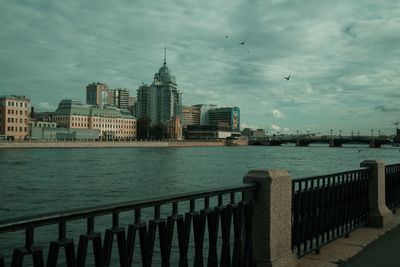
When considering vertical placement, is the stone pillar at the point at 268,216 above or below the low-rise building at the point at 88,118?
below

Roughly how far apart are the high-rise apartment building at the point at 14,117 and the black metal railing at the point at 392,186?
138m

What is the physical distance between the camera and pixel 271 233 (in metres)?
5.32

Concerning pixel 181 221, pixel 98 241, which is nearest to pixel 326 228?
pixel 181 221

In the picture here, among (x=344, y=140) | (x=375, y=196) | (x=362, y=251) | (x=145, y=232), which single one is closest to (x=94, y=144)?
(x=344, y=140)

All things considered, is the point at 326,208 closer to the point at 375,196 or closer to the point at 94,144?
the point at 375,196

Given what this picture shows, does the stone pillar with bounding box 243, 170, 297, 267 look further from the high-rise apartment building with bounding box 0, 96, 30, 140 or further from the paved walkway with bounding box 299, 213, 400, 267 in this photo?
the high-rise apartment building with bounding box 0, 96, 30, 140

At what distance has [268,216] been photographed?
5.30m

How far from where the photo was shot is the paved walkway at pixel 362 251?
645 centimetres

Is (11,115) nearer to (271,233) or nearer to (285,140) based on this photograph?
(285,140)

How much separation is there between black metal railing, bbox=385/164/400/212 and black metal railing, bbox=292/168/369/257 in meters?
1.61

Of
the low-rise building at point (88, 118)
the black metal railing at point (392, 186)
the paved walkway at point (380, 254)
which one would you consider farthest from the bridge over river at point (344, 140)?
the paved walkway at point (380, 254)

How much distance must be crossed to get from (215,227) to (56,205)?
21.8 meters

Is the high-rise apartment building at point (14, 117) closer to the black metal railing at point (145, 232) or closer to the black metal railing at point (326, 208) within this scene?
the black metal railing at point (326, 208)

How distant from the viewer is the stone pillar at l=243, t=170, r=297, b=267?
530 cm
